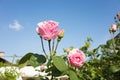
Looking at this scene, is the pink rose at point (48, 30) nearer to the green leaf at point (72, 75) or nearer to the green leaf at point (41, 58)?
the green leaf at point (41, 58)

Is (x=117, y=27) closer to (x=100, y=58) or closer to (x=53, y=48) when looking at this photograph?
(x=100, y=58)

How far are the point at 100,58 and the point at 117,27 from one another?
101 centimetres

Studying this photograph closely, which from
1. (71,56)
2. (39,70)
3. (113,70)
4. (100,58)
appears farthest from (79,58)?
(100,58)

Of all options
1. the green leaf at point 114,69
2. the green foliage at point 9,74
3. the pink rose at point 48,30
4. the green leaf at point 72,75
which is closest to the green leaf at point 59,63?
the green leaf at point 72,75

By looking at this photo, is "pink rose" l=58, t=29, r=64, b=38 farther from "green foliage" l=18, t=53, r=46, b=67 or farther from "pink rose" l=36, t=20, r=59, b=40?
"green foliage" l=18, t=53, r=46, b=67

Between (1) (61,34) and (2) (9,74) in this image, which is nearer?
(1) (61,34)

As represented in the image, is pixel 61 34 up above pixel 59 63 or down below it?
above

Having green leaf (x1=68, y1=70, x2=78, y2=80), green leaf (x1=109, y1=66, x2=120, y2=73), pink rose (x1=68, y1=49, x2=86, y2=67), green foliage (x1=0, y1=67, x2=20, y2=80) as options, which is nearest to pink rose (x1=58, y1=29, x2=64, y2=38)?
pink rose (x1=68, y1=49, x2=86, y2=67)

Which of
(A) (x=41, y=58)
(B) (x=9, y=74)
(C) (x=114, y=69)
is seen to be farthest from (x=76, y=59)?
(C) (x=114, y=69)

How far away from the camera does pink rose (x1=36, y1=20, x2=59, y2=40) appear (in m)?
2.42

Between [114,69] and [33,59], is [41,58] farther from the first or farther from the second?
[114,69]

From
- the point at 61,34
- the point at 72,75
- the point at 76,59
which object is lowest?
the point at 72,75

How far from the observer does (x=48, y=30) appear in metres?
2.44

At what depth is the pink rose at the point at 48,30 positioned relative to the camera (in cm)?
242
